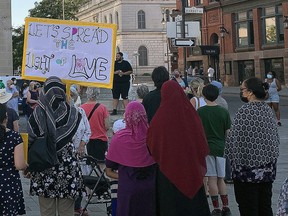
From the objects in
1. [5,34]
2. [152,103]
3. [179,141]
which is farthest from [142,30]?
[179,141]

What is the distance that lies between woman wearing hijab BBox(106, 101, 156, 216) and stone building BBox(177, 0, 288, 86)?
3608 centimetres

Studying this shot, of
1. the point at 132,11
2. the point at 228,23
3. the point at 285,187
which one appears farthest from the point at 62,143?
the point at 132,11

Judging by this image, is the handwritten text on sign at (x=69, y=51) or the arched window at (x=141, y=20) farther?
the arched window at (x=141, y=20)

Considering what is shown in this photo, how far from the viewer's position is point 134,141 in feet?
18.4

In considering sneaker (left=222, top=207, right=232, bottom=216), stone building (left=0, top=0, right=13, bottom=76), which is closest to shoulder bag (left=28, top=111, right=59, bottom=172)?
sneaker (left=222, top=207, right=232, bottom=216)

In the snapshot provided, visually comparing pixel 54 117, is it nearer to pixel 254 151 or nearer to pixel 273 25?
pixel 254 151

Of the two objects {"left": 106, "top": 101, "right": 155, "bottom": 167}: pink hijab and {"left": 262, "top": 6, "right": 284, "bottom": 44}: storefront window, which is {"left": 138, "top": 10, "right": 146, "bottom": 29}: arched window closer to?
{"left": 262, "top": 6, "right": 284, "bottom": 44}: storefront window

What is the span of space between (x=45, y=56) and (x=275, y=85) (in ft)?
41.0

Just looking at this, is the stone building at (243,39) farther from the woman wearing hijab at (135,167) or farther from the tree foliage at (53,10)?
the woman wearing hijab at (135,167)

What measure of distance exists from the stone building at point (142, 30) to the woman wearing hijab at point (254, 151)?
82923mm

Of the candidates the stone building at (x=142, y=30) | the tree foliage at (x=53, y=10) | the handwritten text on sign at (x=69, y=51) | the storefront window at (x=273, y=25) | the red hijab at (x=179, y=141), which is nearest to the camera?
the red hijab at (x=179, y=141)

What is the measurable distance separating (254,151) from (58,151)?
2.15 meters

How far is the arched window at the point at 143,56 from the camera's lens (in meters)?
91.8

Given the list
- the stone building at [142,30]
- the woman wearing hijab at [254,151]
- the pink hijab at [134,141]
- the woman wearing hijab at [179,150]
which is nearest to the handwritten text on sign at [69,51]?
the woman wearing hijab at [254,151]
